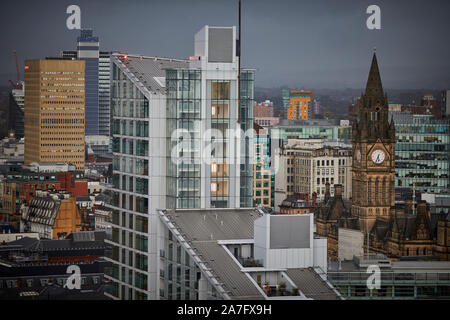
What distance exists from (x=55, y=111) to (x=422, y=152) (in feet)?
198

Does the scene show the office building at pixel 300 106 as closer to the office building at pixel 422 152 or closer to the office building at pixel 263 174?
the office building at pixel 263 174

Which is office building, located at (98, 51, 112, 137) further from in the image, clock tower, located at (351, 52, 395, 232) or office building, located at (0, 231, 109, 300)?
office building, located at (0, 231, 109, 300)

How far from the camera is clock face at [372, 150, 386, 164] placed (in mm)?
106562

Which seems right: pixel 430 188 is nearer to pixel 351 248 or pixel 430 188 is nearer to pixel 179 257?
pixel 351 248

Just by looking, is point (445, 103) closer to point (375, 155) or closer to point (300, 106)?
point (375, 155)

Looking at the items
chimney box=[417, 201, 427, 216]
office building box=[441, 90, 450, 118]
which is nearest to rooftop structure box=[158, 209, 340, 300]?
chimney box=[417, 201, 427, 216]

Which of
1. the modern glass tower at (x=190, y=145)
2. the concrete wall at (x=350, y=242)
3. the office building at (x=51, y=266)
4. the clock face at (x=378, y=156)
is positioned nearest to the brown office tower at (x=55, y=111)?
the office building at (x=51, y=266)

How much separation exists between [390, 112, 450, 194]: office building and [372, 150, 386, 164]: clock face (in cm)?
821

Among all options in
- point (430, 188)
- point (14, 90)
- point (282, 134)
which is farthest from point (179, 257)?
point (282, 134)

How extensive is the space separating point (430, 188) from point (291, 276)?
79620mm

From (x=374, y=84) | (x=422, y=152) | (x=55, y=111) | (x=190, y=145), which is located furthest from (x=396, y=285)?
(x=55, y=111)

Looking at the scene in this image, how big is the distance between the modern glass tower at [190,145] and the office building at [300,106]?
9871 cm

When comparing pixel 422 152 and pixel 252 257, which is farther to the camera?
pixel 422 152

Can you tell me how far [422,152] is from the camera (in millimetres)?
123750
